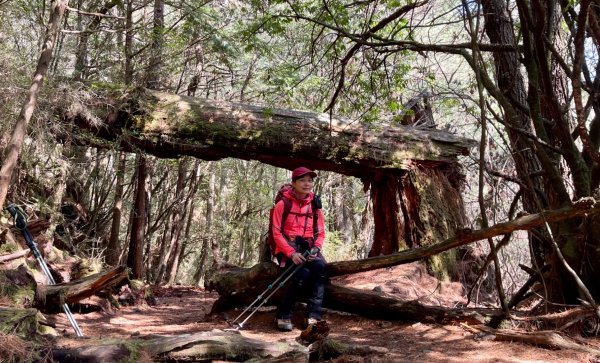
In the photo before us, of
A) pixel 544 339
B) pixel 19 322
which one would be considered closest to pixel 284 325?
pixel 544 339

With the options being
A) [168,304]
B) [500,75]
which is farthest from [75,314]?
[500,75]

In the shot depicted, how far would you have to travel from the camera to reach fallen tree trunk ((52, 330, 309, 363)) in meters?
3.23

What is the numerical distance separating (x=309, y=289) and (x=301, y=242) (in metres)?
0.60

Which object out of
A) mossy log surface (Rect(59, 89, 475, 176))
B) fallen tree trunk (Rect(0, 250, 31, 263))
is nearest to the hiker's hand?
mossy log surface (Rect(59, 89, 475, 176))

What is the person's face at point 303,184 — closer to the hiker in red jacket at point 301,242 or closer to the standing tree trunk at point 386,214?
the hiker in red jacket at point 301,242

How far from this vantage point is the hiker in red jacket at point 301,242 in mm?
5820

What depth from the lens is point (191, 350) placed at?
3500 millimetres

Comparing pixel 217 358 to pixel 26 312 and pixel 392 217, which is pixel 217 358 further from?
pixel 392 217

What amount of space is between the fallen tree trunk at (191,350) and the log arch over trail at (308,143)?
4201mm

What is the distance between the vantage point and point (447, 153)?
28.1ft

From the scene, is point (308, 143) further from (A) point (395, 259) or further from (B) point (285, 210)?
(A) point (395, 259)

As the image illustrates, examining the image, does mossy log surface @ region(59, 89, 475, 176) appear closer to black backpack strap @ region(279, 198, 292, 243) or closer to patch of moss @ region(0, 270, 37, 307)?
black backpack strap @ region(279, 198, 292, 243)

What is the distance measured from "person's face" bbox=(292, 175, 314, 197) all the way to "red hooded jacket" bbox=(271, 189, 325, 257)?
4.4 inches

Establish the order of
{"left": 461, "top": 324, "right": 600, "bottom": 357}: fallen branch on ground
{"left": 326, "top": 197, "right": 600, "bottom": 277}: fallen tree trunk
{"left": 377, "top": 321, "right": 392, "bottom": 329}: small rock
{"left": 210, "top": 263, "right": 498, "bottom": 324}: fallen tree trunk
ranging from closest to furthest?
{"left": 461, "top": 324, "right": 600, "bottom": 357}: fallen branch on ground < {"left": 326, "top": 197, "right": 600, "bottom": 277}: fallen tree trunk < {"left": 210, "top": 263, "right": 498, "bottom": 324}: fallen tree trunk < {"left": 377, "top": 321, "right": 392, "bottom": 329}: small rock
